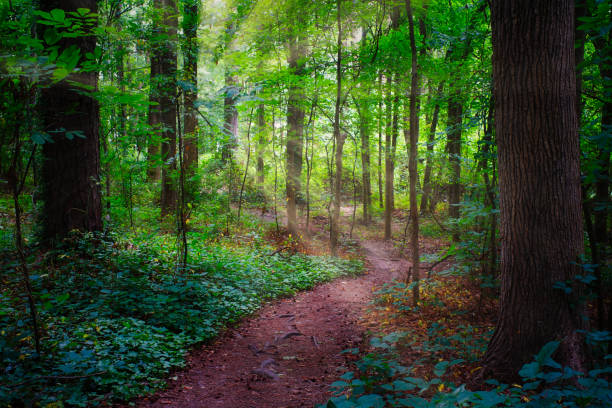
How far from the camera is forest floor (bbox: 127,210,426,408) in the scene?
3816 millimetres

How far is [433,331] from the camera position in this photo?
482 cm

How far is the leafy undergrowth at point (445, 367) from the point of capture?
2324 millimetres

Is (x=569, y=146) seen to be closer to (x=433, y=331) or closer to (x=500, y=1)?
(x=500, y=1)

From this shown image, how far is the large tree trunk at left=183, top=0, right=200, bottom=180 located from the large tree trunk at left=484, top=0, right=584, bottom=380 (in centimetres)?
565

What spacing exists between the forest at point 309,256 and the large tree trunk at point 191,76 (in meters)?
0.12

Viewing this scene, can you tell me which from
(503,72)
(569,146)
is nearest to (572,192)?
(569,146)

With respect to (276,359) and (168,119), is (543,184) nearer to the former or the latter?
(276,359)

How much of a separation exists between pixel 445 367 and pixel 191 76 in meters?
6.94

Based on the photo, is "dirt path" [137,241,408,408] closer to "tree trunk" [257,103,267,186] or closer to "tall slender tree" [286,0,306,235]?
"tall slender tree" [286,0,306,235]

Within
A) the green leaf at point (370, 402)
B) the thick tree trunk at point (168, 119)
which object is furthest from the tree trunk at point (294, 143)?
the green leaf at point (370, 402)

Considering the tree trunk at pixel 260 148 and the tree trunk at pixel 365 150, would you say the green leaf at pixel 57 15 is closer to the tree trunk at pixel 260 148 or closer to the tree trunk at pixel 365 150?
the tree trunk at pixel 260 148

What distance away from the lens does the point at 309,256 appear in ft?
36.1

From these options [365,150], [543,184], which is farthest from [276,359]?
[365,150]

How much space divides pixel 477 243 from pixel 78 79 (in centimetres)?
680
